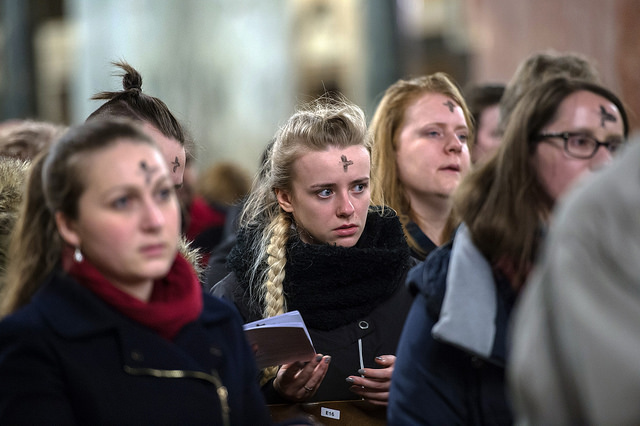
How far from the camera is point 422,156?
421cm

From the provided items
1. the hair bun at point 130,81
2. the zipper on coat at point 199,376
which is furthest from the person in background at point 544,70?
the zipper on coat at point 199,376

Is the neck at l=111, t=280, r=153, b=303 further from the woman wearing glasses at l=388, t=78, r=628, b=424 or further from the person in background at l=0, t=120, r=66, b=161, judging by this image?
the person in background at l=0, t=120, r=66, b=161

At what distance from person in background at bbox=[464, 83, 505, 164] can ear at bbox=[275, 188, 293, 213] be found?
182 cm

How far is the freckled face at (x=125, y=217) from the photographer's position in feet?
7.00

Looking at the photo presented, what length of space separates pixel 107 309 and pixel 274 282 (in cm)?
123

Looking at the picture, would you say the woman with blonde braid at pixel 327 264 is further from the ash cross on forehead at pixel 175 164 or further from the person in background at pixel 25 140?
the person in background at pixel 25 140

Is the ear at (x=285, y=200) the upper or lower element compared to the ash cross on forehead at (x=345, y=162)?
lower

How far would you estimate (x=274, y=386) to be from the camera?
3207mm

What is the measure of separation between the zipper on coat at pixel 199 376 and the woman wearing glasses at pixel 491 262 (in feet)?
1.79

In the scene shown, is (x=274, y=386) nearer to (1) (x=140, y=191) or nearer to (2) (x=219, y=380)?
(2) (x=219, y=380)

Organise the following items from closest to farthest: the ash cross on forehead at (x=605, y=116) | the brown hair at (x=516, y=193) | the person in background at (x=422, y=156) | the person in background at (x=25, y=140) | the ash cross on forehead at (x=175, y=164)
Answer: the brown hair at (x=516, y=193)
the ash cross on forehead at (x=605, y=116)
the ash cross on forehead at (x=175, y=164)
the person in background at (x=422, y=156)
the person in background at (x=25, y=140)

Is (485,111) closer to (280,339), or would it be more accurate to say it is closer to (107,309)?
(280,339)

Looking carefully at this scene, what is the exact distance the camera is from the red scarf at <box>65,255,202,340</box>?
2.18 m

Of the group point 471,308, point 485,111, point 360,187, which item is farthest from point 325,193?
point 485,111
